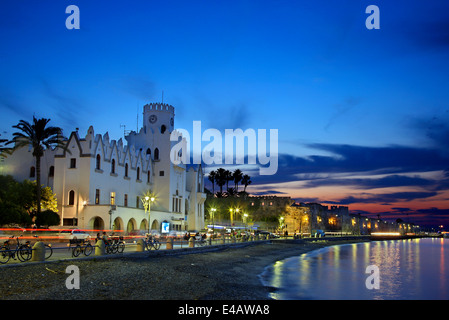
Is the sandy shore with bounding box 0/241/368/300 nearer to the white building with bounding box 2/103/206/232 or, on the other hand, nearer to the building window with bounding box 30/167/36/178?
the white building with bounding box 2/103/206/232

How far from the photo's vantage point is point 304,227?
4587 inches

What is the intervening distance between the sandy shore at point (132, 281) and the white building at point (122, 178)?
72.0 feet

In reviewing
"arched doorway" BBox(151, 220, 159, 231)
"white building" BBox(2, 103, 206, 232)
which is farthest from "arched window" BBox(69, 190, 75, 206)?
"arched doorway" BBox(151, 220, 159, 231)

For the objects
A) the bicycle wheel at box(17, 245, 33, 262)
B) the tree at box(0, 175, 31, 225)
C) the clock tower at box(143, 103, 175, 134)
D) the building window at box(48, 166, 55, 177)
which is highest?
the clock tower at box(143, 103, 175, 134)

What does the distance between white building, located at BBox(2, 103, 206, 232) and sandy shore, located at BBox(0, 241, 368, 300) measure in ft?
72.0

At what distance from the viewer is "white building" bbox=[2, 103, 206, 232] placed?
1946 inches

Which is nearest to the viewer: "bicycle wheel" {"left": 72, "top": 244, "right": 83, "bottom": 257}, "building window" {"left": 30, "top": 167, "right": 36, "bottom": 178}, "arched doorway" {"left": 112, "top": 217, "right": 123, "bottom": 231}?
"bicycle wheel" {"left": 72, "top": 244, "right": 83, "bottom": 257}

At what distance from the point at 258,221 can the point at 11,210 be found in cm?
7324

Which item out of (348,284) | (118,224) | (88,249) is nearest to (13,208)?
(118,224)

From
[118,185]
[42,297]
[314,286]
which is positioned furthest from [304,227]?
[42,297]

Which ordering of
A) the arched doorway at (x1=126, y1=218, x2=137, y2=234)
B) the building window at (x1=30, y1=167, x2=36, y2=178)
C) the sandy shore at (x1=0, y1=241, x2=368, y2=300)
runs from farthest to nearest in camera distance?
the arched doorway at (x1=126, y1=218, x2=137, y2=234), the building window at (x1=30, y1=167, x2=36, y2=178), the sandy shore at (x1=0, y1=241, x2=368, y2=300)

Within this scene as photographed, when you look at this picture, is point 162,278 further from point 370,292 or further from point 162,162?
point 162,162
